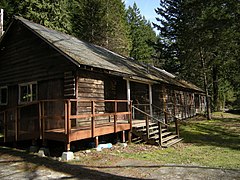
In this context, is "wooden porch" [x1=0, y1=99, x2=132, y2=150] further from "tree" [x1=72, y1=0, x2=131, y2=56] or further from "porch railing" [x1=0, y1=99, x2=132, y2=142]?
"tree" [x1=72, y1=0, x2=131, y2=56]

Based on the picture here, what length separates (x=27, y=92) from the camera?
43.0ft

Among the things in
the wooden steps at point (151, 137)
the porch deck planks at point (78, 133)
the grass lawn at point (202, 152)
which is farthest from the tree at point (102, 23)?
the porch deck planks at point (78, 133)

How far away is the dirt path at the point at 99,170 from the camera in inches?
244

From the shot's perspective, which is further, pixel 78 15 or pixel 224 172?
pixel 78 15

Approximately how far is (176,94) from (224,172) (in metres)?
15.8

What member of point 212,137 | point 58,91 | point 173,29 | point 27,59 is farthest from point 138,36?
point 58,91

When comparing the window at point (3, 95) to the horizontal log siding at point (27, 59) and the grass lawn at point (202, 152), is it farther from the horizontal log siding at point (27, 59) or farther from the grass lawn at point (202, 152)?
the grass lawn at point (202, 152)

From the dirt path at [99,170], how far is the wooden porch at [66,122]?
94 centimetres

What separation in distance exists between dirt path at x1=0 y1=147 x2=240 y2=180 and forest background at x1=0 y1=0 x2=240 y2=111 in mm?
9841

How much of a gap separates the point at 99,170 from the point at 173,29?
2792cm

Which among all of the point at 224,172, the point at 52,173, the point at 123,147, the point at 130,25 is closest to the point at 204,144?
the point at 123,147

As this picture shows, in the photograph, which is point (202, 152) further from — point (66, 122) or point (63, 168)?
point (63, 168)

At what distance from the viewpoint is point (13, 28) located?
544 inches

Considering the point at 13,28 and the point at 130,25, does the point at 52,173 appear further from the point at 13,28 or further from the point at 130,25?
the point at 130,25
